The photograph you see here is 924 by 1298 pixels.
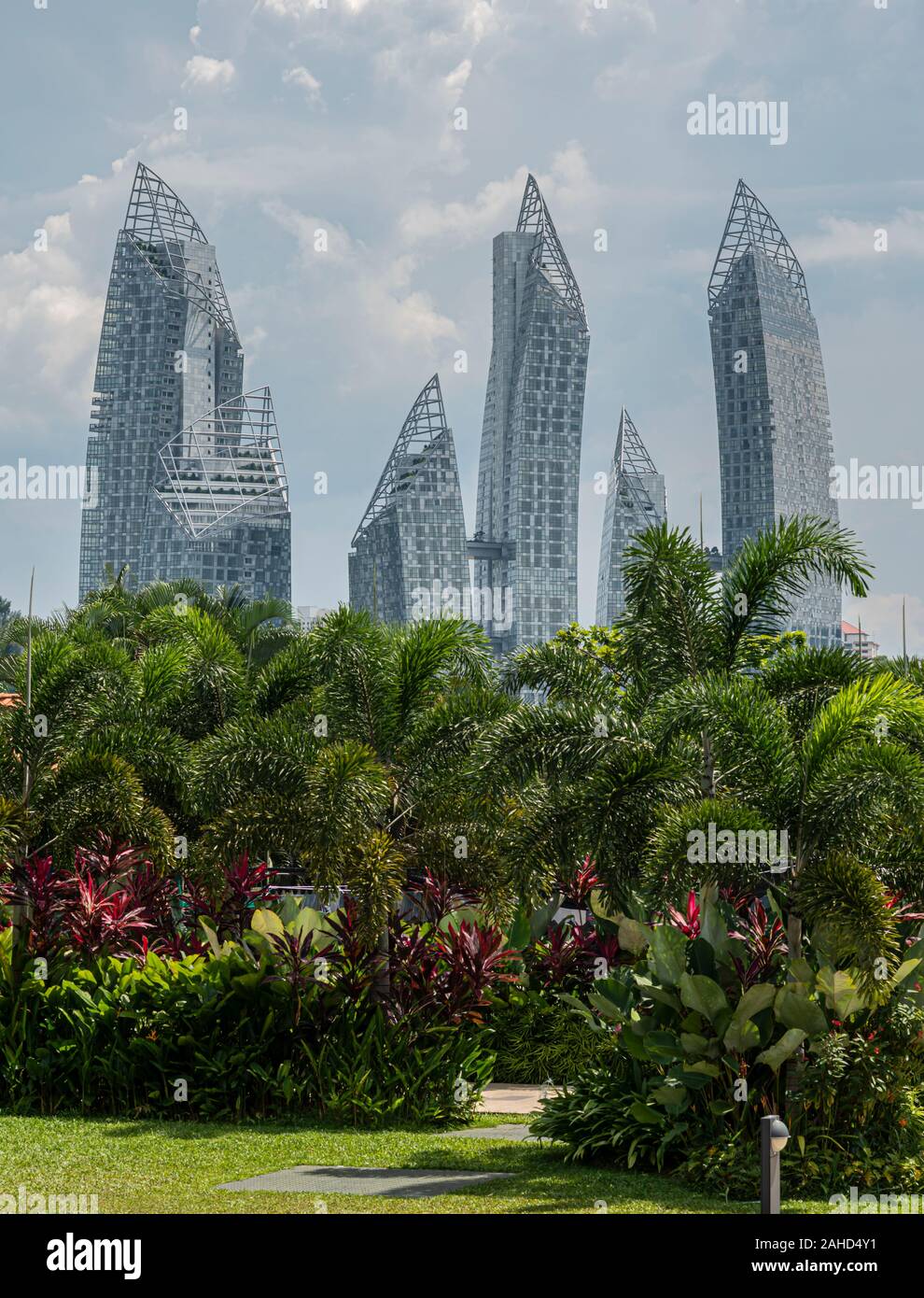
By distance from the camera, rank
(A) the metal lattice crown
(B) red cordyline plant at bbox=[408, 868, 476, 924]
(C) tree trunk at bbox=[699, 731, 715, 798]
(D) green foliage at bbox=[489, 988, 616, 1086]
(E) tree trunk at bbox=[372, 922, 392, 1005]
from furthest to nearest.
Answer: (A) the metal lattice crown
(B) red cordyline plant at bbox=[408, 868, 476, 924]
(D) green foliage at bbox=[489, 988, 616, 1086]
(E) tree trunk at bbox=[372, 922, 392, 1005]
(C) tree trunk at bbox=[699, 731, 715, 798]

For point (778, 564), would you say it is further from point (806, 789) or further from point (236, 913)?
point (236, 913)

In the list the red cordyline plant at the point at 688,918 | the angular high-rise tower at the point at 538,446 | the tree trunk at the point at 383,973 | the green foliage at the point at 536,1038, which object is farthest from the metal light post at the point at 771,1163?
the angular high-rise tower at the point at 538,446

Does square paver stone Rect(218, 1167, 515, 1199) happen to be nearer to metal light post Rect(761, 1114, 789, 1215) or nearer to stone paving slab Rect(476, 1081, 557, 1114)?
stone paving slab Rect(476, 1081, 557, 1114)

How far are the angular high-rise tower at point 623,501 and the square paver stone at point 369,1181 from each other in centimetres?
15276

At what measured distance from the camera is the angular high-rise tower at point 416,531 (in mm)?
154125

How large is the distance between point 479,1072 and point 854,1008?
3.89 metres

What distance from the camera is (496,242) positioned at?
190m

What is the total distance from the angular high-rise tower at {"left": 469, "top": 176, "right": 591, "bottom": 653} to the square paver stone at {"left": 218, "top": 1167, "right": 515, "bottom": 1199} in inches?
6328

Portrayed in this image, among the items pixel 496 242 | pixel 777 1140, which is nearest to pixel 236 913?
pixel 777 1140

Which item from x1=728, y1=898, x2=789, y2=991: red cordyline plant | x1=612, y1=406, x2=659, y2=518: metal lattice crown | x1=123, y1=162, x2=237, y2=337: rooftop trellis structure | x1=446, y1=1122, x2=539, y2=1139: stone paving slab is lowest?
x1=446, y1=1122, x2=539, y2=1139: stone paving slab

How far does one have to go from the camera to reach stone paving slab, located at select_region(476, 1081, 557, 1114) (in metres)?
13.3

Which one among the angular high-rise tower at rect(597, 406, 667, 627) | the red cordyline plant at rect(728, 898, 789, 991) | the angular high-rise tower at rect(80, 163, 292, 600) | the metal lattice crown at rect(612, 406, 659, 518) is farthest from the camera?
the metal lattice crown at rect(612, 406, 659, 518)

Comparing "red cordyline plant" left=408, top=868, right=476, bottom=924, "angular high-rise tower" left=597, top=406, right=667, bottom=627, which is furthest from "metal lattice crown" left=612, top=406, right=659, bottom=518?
"red cordyline plant" left=408, top=868, right=476, bottom=924

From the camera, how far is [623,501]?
178m
